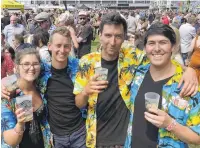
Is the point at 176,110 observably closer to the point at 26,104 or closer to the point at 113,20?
the point at 113,20

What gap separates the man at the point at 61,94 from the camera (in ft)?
8.90

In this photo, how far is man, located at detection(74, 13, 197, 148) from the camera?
→ 2.55 m

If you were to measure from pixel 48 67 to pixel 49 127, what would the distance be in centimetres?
60

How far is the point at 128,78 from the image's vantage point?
2.56 metres

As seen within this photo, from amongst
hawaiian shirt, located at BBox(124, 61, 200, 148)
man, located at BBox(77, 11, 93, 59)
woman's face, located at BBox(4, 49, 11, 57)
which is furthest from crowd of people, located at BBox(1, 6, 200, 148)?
man, located at BBox(77, 11, 93, 59)

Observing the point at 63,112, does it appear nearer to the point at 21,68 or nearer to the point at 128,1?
the point at 21,68

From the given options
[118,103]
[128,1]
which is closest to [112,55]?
[118,103]

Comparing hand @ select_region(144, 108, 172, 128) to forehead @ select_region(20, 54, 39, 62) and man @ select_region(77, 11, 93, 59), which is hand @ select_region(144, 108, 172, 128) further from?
man @ select_region(77, 11, 93, 59)

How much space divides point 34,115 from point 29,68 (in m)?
0.44

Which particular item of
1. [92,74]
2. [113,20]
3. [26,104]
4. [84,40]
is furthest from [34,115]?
[84,40]

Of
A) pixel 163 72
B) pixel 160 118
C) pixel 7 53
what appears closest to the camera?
pixel 160 118

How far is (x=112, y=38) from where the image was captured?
250cm

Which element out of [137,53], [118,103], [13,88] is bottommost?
[118,103]

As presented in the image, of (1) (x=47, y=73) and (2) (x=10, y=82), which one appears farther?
(1) (x=47, y=73)
